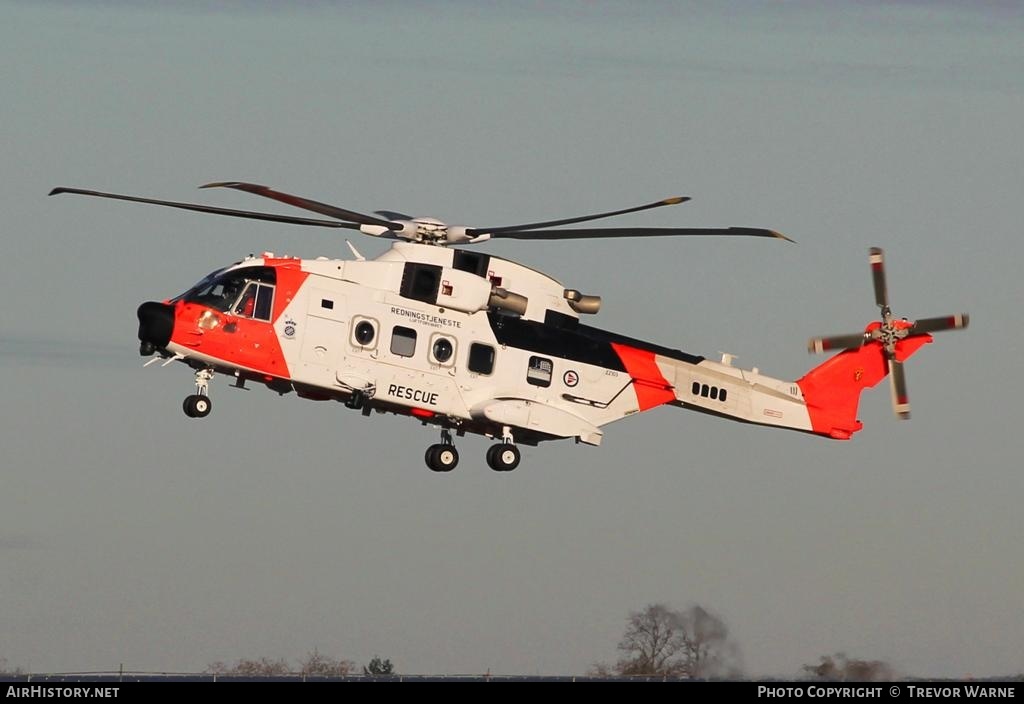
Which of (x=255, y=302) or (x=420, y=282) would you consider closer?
(x=255, y=302)

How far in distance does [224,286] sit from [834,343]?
56.8ft

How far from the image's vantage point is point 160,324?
49469mm

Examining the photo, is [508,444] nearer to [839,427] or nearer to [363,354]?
[363,354]

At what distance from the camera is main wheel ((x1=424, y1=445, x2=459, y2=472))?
53.6 meters

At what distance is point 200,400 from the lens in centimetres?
5050

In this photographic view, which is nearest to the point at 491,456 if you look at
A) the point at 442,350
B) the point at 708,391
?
the point at 442,350

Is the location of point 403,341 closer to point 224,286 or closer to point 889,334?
point 224,286

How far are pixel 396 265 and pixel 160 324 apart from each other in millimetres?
6265

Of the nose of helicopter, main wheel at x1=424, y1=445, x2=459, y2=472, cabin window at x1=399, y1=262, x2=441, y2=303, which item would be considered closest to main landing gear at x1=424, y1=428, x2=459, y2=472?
main wheel at x1=424, y1=445, x2=459, y2=472

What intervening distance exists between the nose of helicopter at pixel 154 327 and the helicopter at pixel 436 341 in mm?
34

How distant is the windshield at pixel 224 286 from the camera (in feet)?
165

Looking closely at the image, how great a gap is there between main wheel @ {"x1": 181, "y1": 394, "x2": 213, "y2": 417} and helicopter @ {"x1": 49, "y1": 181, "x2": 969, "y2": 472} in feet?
0.11
